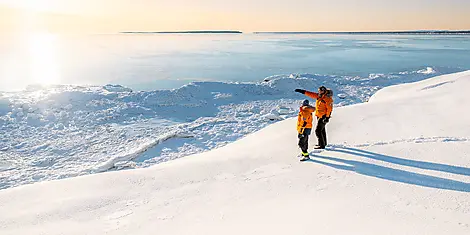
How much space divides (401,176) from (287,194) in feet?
4.36

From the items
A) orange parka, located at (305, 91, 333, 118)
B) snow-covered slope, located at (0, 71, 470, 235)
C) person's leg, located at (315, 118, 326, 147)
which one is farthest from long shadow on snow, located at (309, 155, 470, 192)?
orange parka, located at (305, 91, 333, 118)

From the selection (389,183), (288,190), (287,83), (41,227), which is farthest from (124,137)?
(287,83)

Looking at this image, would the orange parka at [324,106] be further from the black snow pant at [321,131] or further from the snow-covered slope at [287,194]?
the snow-covered slope at [287,194]

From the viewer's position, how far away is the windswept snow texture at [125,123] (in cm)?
823

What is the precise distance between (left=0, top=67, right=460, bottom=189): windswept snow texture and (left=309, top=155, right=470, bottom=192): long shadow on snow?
5062 mm

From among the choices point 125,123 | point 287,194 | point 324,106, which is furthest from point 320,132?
point 125,123

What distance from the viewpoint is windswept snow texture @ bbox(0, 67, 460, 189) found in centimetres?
823

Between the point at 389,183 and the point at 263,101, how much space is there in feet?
38.5

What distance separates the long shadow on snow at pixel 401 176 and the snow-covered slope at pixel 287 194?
12mm

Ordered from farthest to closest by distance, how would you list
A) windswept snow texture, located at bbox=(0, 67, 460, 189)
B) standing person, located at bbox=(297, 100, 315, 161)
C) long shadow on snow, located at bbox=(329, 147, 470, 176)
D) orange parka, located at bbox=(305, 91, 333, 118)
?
windswept snow texture, located at bbox=(0, 67, 460, 189)
orange parka, located at bbox=(305, 91, 333, 118)
standing person, located at bbox=(297, 100, 315, 161)
long shadow on snow, located at bbox=(329, 147, 470, 176)

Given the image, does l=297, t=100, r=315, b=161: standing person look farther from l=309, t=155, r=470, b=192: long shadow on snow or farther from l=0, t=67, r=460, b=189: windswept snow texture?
l=0, t=67, r=460, b=189: windswept snow texture

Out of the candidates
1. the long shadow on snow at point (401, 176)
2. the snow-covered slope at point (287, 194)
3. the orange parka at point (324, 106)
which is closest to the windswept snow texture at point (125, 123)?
the snow-covered slope at point (287, 194)

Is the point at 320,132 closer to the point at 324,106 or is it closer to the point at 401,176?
the point at 324,106

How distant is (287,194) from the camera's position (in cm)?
380
